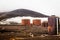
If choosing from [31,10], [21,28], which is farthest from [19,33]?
Answer: [31,10]

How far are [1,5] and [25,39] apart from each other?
0.53 meters

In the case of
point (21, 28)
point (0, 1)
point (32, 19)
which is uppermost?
point (0, 1)

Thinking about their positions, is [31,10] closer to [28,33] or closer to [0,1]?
[28,33]

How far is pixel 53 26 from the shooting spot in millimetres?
1468

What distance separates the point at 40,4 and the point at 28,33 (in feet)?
1.31

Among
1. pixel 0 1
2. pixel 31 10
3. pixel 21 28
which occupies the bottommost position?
pixel 21 28

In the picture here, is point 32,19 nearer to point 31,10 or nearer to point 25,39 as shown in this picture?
point 31,10

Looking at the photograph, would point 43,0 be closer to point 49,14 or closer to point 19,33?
point 49,14

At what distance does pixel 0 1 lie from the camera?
1.54m

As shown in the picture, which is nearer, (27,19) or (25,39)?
(25,39)

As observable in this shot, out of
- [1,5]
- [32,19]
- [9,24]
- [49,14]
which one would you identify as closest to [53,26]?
[49,14]

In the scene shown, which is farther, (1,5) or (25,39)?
(1,5)

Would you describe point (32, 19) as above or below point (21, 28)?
above

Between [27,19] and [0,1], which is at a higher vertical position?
[0,1]
